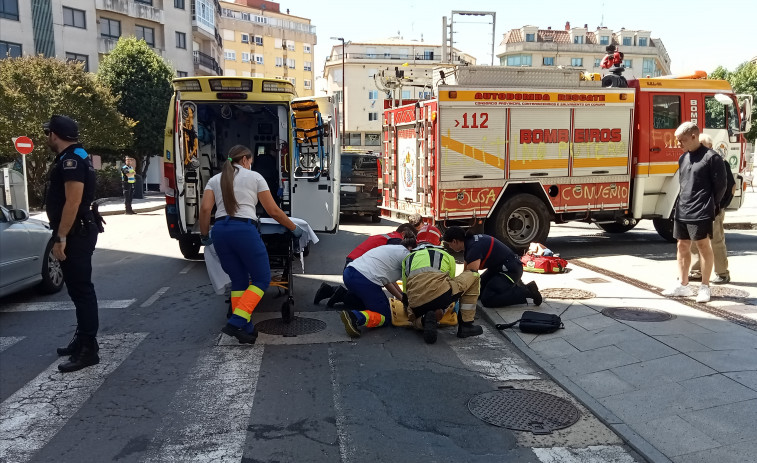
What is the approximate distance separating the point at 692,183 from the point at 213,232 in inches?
205

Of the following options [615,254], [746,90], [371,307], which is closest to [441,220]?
[615,254]

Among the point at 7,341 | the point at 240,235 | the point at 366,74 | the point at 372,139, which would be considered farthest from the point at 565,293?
the point at 366,74

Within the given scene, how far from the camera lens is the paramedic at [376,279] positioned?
6.23 meters

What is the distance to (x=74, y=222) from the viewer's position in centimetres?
495

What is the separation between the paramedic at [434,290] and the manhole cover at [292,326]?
1.02 m

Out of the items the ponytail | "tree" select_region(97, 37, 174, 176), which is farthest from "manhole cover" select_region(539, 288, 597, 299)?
"tree" select_region(97, 37, 174, 176)

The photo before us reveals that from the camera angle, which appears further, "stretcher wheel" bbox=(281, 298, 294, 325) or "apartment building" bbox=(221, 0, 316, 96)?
"apartment building" bbox=(221, 0, 316, 96)

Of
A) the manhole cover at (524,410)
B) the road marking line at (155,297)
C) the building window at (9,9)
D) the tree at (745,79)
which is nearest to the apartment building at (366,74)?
the tree at (745,79)

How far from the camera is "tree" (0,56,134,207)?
23094 millimetres

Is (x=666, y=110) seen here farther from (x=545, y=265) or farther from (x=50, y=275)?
(x=50, y=275)

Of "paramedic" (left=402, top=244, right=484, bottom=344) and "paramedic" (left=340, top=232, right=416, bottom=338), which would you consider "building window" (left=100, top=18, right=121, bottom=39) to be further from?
"paramedic" (left=402, top=244, right=484, bottom=344)

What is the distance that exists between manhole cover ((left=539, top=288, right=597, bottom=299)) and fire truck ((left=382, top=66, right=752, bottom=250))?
8.80 feet

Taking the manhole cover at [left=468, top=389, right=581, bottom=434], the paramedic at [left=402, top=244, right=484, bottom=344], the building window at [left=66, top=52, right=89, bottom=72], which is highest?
the building window at [left=66, top=52, right=89, bottom=72]

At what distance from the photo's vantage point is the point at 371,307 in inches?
247
